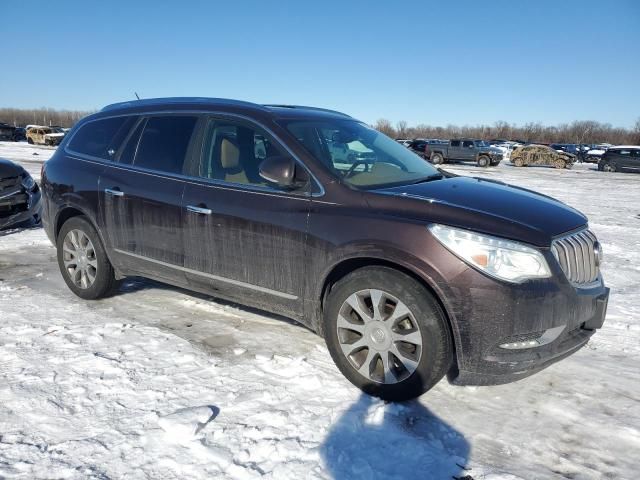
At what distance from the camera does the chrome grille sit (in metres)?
2.88

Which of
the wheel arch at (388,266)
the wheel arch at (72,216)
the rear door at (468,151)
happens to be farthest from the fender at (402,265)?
the rear door at (468,151)

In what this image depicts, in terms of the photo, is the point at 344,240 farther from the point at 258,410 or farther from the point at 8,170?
the point at 8,170

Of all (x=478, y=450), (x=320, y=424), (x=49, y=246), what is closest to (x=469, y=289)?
(x=478, y=450)

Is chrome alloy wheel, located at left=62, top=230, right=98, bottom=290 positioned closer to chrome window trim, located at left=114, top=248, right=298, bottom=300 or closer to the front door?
chrome window trim, located at left=114, top=248, right=298, bottom=300

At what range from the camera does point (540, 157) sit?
34.2 meters

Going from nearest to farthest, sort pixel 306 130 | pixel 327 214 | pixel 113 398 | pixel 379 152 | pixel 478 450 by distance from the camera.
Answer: pixel 478 450, pixel 113 398, pixel 327 214, pixel 306 130, pixel 379 152

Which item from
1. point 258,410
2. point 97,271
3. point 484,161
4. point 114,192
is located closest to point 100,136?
point 114,192

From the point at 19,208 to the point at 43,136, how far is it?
39607 millimetres

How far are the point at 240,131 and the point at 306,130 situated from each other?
1.67ft

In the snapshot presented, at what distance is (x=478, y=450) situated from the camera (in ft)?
8.60

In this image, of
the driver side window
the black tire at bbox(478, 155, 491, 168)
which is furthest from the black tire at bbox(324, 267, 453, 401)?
the black tire at bbox(478, 155, 491, 168)

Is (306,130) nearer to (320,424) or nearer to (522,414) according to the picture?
(320,424)

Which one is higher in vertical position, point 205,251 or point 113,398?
point 205,251

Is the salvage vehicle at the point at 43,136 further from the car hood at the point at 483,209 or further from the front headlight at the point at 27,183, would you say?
the car hood at the point at 483,209
